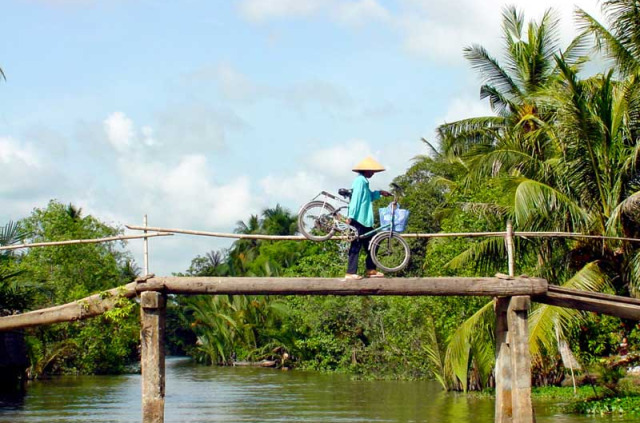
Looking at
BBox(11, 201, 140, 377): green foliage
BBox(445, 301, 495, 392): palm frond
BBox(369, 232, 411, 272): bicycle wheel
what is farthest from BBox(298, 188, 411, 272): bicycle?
BBox(11, 201, 140, 377): green foliage

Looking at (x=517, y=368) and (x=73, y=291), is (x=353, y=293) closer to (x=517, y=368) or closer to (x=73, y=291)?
(x=517, y=368)

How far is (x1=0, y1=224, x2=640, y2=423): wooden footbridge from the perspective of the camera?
11.9 m

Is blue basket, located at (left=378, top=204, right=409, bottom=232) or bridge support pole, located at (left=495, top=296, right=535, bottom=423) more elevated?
blue basket, located at (left=378, top=204, right=409, bottom=232)

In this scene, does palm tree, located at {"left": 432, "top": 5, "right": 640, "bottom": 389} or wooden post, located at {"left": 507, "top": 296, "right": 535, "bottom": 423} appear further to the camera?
palm tree, located at {"left": 432, "top": 5, "right": 640, "bottom": 389}

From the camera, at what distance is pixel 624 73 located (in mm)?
17953

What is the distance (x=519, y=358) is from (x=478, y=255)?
602cm

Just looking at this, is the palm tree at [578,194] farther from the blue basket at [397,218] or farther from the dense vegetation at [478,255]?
the blue basket at [397,218]

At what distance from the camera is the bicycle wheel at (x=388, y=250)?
460 inches

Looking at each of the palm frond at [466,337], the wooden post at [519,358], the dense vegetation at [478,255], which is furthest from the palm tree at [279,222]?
the wooden post at [519,358]

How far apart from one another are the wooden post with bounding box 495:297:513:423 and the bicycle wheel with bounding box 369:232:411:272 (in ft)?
5.48

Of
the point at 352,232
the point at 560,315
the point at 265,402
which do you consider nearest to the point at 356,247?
the point at 352,232

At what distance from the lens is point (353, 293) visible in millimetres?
11812

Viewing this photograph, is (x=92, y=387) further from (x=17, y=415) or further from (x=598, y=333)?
(x=598, y=333)

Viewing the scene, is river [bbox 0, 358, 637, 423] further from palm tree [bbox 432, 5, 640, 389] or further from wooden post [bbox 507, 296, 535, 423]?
wooden post [bbox 507, 296, 535, 423]
